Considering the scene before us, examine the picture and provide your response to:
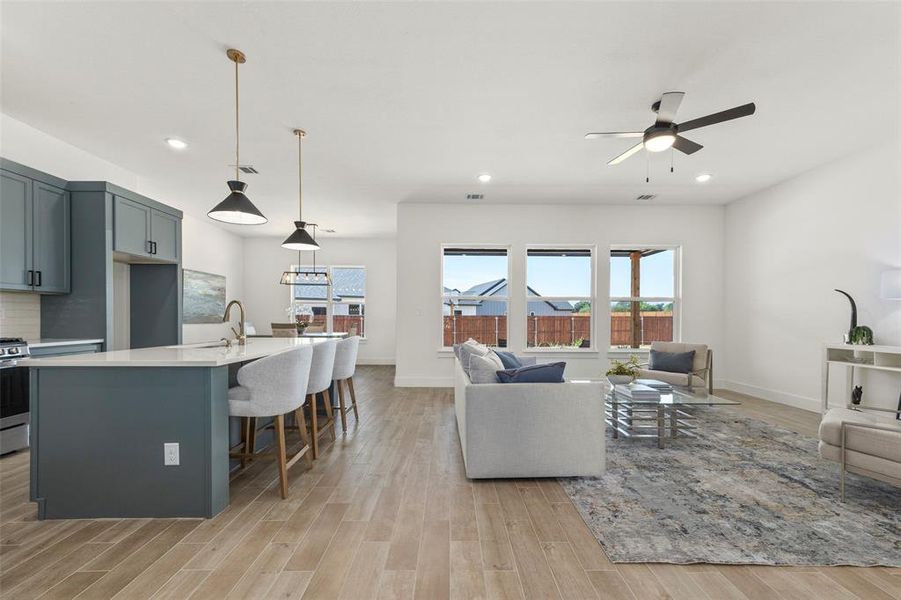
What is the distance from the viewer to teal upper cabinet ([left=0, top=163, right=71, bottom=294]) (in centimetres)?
322

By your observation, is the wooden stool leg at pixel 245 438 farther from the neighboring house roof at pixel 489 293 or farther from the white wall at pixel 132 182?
the neighboring house roof at pixel 489 293

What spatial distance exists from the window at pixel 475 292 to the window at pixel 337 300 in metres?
3.21

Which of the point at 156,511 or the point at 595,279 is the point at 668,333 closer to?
the point at 595,279

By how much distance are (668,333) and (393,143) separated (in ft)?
16.7

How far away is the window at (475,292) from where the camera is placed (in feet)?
20.5

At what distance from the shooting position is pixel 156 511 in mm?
2170

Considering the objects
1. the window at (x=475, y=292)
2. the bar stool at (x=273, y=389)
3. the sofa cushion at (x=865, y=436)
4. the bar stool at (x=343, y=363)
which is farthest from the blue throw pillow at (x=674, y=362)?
the bar stool at (x=273, y=389)

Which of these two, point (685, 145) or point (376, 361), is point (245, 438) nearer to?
point (685, 145)

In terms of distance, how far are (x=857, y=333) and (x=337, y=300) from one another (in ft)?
27.2

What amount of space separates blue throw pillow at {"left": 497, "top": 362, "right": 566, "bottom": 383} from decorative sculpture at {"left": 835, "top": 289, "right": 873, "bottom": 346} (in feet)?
11.6

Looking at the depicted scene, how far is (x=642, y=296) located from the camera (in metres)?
6.16

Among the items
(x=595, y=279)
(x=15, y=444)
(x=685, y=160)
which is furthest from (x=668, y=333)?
(x=15, y=444)

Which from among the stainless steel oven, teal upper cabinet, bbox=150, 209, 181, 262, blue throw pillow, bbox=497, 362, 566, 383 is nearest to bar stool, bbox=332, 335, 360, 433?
blue throw pillow, bbox=497, 362, 566, 383

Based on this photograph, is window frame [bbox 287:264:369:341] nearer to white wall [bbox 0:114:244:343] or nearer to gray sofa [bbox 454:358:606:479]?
white wall [bbox 0:114:244:343]
